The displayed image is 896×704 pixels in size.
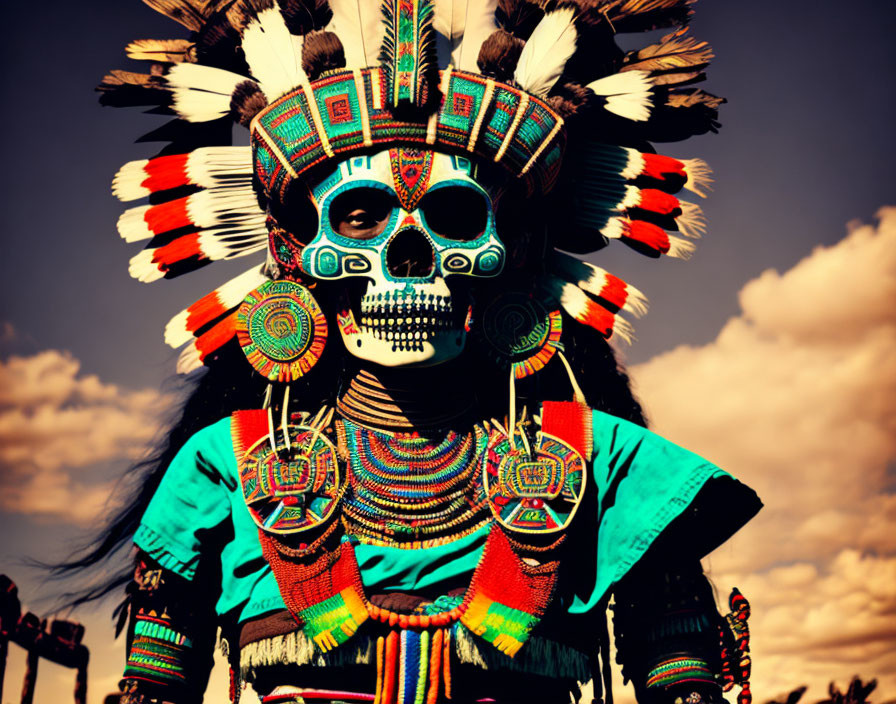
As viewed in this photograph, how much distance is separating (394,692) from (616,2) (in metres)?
2.55

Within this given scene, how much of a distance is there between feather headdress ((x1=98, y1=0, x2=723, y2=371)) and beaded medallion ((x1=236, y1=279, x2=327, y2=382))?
0.32m

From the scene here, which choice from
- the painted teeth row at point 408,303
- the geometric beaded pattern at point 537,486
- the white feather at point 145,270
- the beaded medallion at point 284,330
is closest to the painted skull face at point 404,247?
the painted teeth row at point 408,303

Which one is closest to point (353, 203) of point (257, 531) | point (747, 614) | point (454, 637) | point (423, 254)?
point (423, 254)

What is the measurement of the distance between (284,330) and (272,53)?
39.1 inches

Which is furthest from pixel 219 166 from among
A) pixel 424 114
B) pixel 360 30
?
pixel 424 114

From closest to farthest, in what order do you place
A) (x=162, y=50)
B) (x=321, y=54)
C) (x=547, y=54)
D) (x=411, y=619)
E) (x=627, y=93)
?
(x=411, y=619), (x=321, y=54), (x=547, y=54), (x=627, y=93), (x=162, y=50)

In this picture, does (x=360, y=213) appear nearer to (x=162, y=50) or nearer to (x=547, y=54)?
(x=547, y=54)

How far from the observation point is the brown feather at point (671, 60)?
12.8 feet

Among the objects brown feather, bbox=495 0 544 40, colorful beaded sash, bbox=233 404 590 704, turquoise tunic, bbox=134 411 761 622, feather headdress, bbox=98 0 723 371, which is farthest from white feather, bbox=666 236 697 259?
colorful beaded sash, bbox=233 404 590 704

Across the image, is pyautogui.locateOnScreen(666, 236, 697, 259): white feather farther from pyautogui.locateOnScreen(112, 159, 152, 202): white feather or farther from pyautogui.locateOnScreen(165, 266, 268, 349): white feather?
pyautogui.locateOnScreen(112, 159, 152, 202): white feather

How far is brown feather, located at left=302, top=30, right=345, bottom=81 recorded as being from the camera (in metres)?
3.62

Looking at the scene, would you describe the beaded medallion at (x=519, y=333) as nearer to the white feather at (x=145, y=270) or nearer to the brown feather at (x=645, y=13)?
the brown feather at (x=645, y=13)

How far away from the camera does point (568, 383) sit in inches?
157

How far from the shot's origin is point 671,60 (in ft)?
12.9
